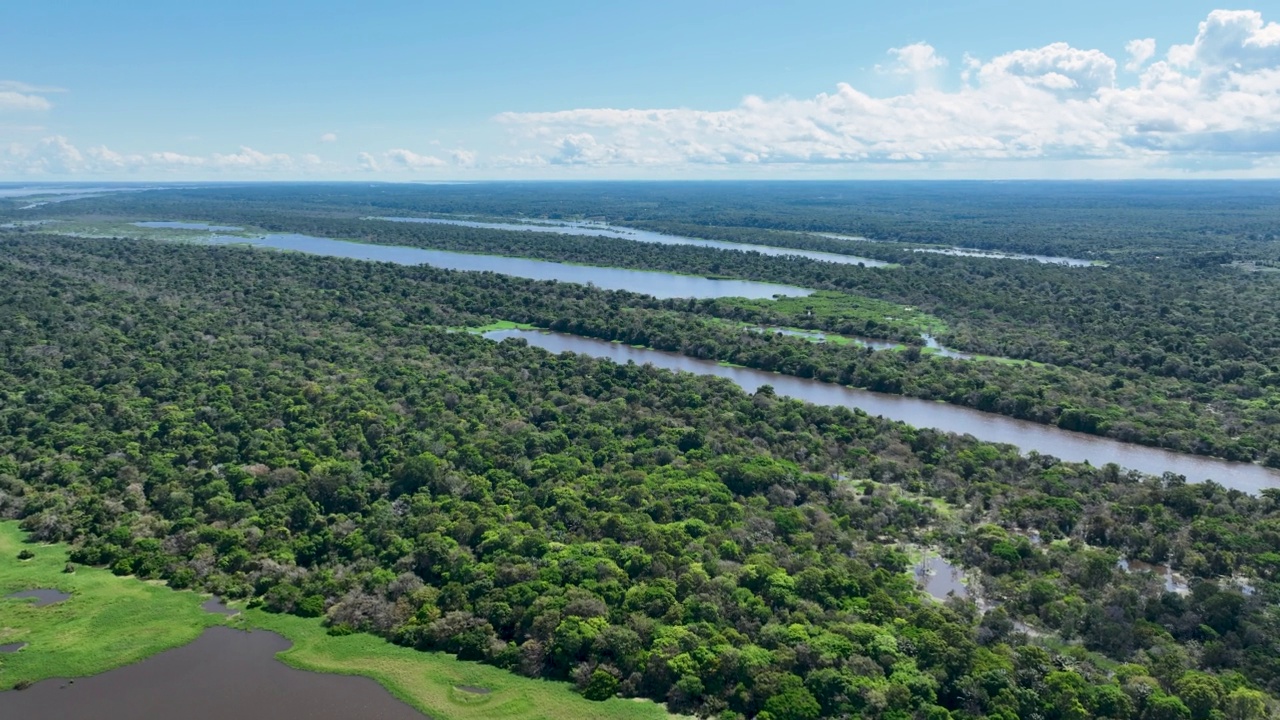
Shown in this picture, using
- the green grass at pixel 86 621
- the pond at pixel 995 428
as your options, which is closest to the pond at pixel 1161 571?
the pond at pixel 995 428

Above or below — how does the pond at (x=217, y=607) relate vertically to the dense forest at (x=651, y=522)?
below

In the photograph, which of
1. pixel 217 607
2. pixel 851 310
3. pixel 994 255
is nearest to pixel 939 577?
pixel 217 607

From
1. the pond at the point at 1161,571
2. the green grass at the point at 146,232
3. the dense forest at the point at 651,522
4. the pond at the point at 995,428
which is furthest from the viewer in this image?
the green grass at the point at 146,232

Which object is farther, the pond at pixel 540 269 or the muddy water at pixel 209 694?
the pond at pixel 540 269

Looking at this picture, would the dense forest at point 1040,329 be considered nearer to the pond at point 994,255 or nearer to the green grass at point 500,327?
the green grass at point 500,327

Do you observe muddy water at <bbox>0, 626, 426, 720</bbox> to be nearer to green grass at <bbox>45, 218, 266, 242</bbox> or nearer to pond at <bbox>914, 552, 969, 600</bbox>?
pond at <bbox>914, 552, 969, 600</bbox>

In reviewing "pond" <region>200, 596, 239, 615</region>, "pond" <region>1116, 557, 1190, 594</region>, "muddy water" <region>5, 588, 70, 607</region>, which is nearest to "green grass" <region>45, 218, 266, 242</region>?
"muddy water" <region>5, 588, 70, 607</region>

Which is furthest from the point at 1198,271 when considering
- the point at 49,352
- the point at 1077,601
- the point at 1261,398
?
the point at 49,352

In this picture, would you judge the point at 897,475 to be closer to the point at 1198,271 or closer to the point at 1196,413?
the point at 1196,413
